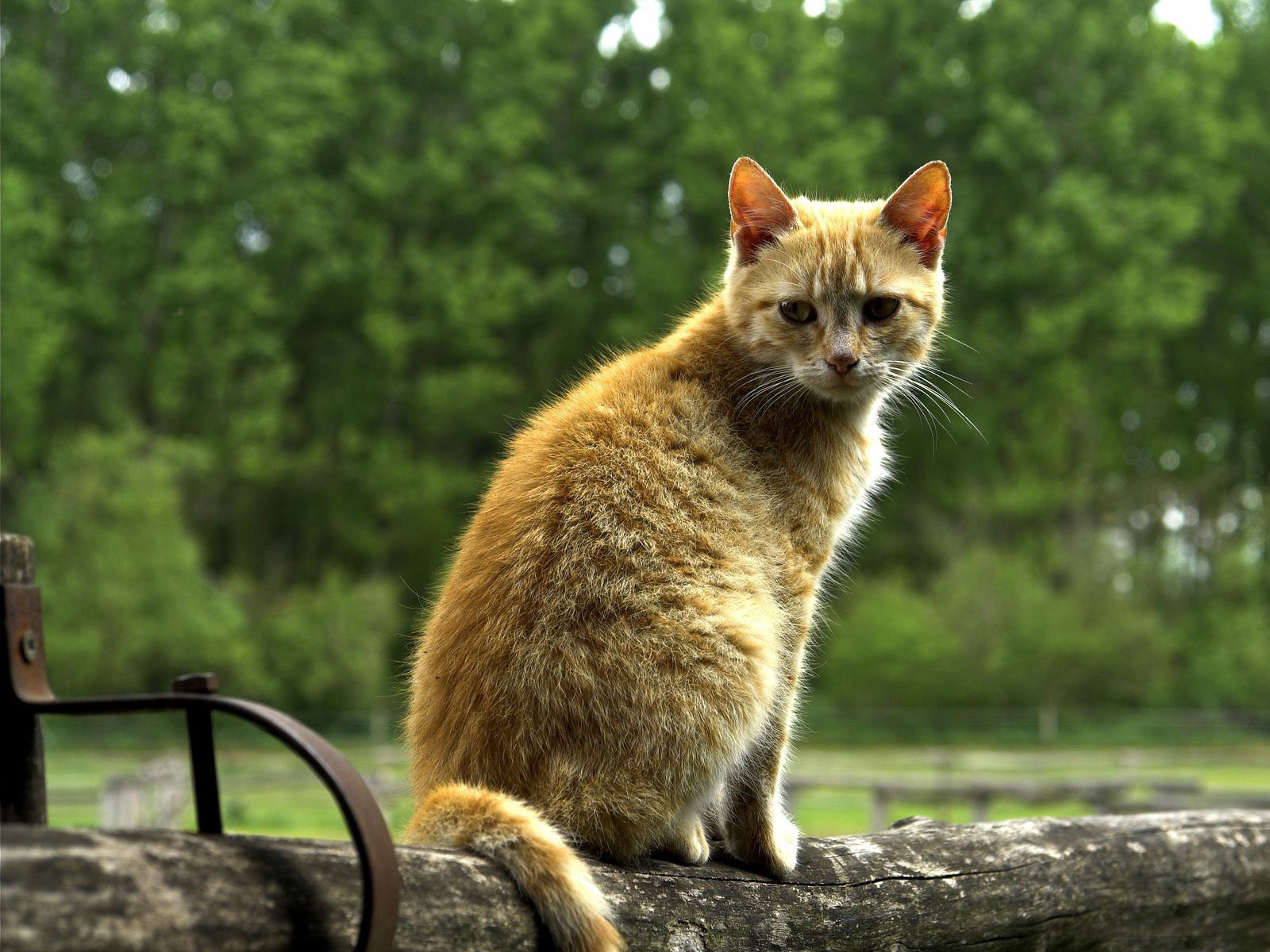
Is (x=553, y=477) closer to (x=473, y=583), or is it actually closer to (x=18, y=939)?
(x=473, y=583)

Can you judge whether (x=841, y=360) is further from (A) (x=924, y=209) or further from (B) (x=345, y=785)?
(B) (x=345, y=785)

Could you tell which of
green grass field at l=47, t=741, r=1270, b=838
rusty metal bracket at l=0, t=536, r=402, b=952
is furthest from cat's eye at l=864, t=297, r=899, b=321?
green grass field at l=47, t=741, r=1270, b=838

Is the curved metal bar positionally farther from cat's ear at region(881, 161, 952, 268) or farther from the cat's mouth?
cat's ear at region(881, 161, 952, 268)

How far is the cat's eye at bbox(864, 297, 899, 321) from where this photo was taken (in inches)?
133

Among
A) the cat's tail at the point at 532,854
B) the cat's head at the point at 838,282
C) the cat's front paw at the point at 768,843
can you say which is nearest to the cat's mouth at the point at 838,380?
the cat's head at the point at 838,282

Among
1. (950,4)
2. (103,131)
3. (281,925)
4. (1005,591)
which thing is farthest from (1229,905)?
(950,4)

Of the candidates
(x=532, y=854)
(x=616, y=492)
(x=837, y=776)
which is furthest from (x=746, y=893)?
(x=837, y=776)

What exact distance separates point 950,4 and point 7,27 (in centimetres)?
1681

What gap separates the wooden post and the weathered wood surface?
30 centimetres

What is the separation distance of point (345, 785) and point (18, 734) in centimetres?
57

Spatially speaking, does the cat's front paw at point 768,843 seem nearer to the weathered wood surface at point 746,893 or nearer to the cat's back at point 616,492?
the weathered wood surface at point 746,893

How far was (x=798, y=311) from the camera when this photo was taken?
11.0 feet

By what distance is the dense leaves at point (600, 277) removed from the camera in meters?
19.8

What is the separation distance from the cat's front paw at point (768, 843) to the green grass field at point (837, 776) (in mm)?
5973
